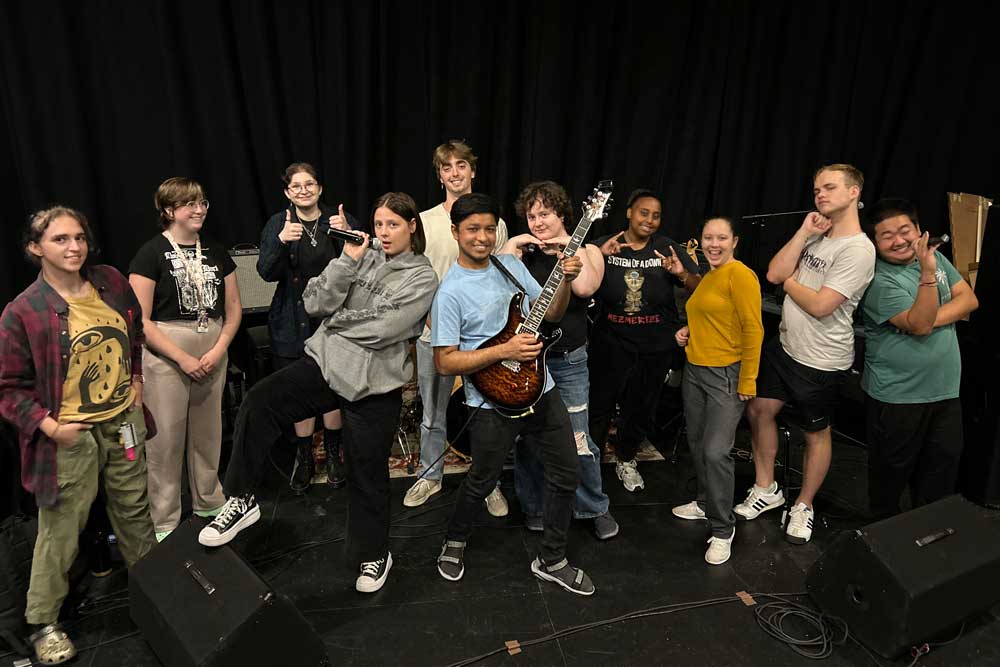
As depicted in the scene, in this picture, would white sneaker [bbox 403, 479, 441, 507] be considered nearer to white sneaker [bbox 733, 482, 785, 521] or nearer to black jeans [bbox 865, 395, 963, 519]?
white sneaker [bbox 733, 482, 785, 521]

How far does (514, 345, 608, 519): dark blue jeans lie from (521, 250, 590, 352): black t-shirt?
0.13 feet

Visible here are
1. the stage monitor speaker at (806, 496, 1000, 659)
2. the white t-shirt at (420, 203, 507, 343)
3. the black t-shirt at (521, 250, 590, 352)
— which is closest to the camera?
the stage monitor speaker at (806, 496, 1000, 659)

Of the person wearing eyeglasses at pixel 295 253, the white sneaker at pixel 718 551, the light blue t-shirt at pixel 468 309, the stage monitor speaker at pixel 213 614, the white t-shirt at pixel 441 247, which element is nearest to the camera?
Answer: the stage monitor speaker at pixel 213 614

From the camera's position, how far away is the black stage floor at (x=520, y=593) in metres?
2.07

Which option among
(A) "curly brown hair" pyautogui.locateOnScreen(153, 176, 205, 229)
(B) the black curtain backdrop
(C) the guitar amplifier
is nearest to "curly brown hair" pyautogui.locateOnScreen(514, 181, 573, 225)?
(A) "curly brown hair" pyautogui.locateOnScreen(153, 176, 205, 229)

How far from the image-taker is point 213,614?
1756mm

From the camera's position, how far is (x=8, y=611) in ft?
6.63

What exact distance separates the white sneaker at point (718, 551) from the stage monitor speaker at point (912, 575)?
0.41m

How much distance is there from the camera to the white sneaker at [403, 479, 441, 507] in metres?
2.96

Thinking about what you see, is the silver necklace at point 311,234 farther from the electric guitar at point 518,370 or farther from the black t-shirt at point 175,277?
the electric guitar at point 518,370

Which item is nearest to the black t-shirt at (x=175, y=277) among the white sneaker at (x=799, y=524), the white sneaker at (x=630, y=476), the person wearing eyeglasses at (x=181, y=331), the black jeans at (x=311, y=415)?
the person wearing eyeglasses at (x=181, y=331)

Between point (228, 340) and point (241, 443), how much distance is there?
0.68 meters

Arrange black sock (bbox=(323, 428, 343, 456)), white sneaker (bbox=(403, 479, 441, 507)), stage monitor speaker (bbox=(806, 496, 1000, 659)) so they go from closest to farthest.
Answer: stage monitor speaker (bbox=(806, 496, 1000, 659)), white sneaker (bbox=(403, 479, 441, 507)), black sock (bbox=(323, 428, 343, 456))

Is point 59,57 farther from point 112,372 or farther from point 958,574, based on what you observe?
point 958,574
